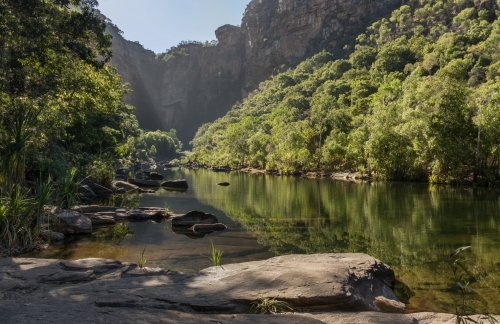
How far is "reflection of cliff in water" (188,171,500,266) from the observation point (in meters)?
11.0

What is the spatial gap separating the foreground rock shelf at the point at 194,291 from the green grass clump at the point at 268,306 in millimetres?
85

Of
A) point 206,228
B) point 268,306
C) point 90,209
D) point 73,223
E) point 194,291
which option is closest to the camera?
point 268,306

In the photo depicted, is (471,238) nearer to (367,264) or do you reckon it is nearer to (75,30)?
(367,264)

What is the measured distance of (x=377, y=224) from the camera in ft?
49.6

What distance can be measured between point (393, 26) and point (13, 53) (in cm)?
9654

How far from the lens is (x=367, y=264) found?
24.8 feet

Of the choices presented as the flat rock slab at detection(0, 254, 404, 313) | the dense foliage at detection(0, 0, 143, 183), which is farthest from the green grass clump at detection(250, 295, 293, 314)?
the dense foliage at detection(0, 0, 143, 183)

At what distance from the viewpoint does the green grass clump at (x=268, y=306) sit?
5.34 metres

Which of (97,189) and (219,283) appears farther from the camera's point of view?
(97,189)

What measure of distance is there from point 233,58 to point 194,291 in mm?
175225

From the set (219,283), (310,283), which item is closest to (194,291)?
(219,283)

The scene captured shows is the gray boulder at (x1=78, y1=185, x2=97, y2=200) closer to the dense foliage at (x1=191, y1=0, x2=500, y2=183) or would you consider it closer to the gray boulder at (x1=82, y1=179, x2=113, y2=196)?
the gray boulder at (x1=82, y1=179, x2=113, y2=196)

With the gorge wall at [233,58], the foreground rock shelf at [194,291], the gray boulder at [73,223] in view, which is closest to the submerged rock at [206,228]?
the gray boulder at [73,223]

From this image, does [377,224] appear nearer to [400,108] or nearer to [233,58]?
[400,108]
